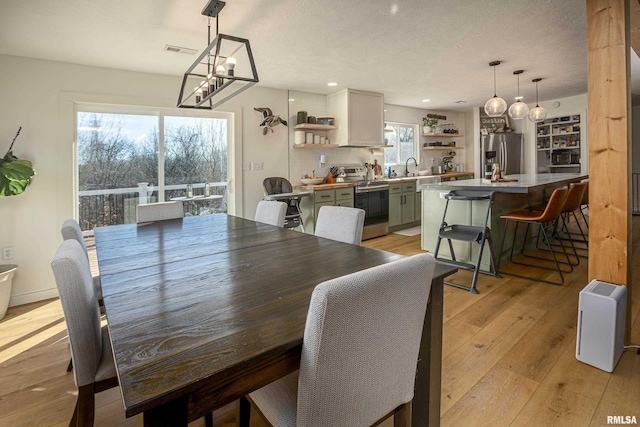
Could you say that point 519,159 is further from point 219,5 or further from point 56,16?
point 56,16

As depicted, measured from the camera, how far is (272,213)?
2.84 m

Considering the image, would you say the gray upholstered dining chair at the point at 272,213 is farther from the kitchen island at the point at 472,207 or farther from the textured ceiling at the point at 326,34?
the kitchen island at the point at 472,207

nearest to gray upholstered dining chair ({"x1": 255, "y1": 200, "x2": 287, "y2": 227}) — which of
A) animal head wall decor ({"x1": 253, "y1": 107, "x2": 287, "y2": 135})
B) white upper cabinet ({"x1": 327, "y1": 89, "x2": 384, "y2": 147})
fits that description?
animal head wall decor ({"x1": 253, "y1": 107, "x2": 287, "y2": 135})

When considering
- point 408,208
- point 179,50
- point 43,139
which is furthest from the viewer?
point 408,208

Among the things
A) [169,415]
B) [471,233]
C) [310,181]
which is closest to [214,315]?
[169,415]

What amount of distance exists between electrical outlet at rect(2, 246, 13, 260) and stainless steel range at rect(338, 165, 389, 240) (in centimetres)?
411

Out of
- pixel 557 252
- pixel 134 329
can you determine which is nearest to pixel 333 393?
pixel 134 329

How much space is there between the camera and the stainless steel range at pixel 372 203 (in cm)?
542

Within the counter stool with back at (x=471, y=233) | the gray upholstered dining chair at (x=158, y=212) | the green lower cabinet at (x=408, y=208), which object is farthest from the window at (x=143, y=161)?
the green lower cabinet at (x=408, y=208)

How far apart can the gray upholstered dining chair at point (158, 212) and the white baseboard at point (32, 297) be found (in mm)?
1611

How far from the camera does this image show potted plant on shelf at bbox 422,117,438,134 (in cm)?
712

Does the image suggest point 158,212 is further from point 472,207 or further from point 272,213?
point 472,207

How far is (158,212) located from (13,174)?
1294 millimetres

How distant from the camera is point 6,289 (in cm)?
300
